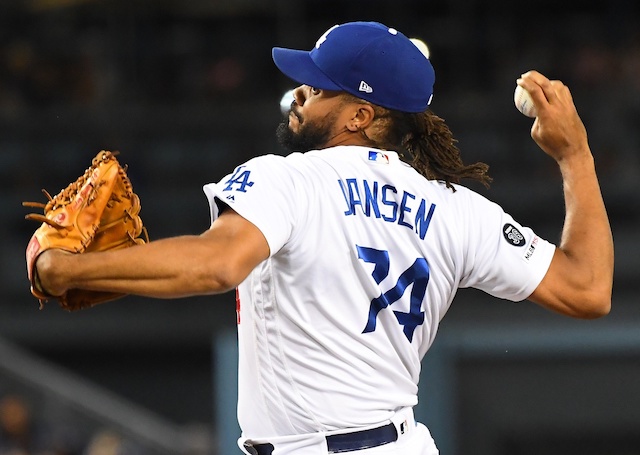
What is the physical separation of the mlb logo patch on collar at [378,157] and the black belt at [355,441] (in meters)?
→ 0.63

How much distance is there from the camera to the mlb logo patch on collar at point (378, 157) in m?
2.62

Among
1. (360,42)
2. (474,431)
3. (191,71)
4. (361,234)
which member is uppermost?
(191,71)

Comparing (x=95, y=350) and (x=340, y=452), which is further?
(x=95, y=350)

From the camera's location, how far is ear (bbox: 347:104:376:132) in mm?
2697

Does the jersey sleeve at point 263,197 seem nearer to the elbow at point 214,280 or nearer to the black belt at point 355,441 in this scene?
the elbow at point 214,280

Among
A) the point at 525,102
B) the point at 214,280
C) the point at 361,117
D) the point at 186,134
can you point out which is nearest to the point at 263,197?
the point at 214,280

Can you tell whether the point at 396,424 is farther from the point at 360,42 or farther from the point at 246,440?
the point at 360,42

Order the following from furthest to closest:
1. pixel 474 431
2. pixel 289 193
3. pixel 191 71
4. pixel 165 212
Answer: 1. pixel 191 71
2. pixel 165 212
3. pixel 474 431
4. pixel 289 193

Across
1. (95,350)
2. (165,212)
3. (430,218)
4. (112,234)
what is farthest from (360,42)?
(95,350)

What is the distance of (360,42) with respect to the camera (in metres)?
2.65

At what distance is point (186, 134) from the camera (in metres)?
11.4

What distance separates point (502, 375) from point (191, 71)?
5.65m

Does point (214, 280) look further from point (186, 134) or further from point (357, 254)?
point (186, 134)

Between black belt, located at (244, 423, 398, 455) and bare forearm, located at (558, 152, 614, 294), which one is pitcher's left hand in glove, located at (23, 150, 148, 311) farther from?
bare forearm, located at (558, 152, 614, 294)
